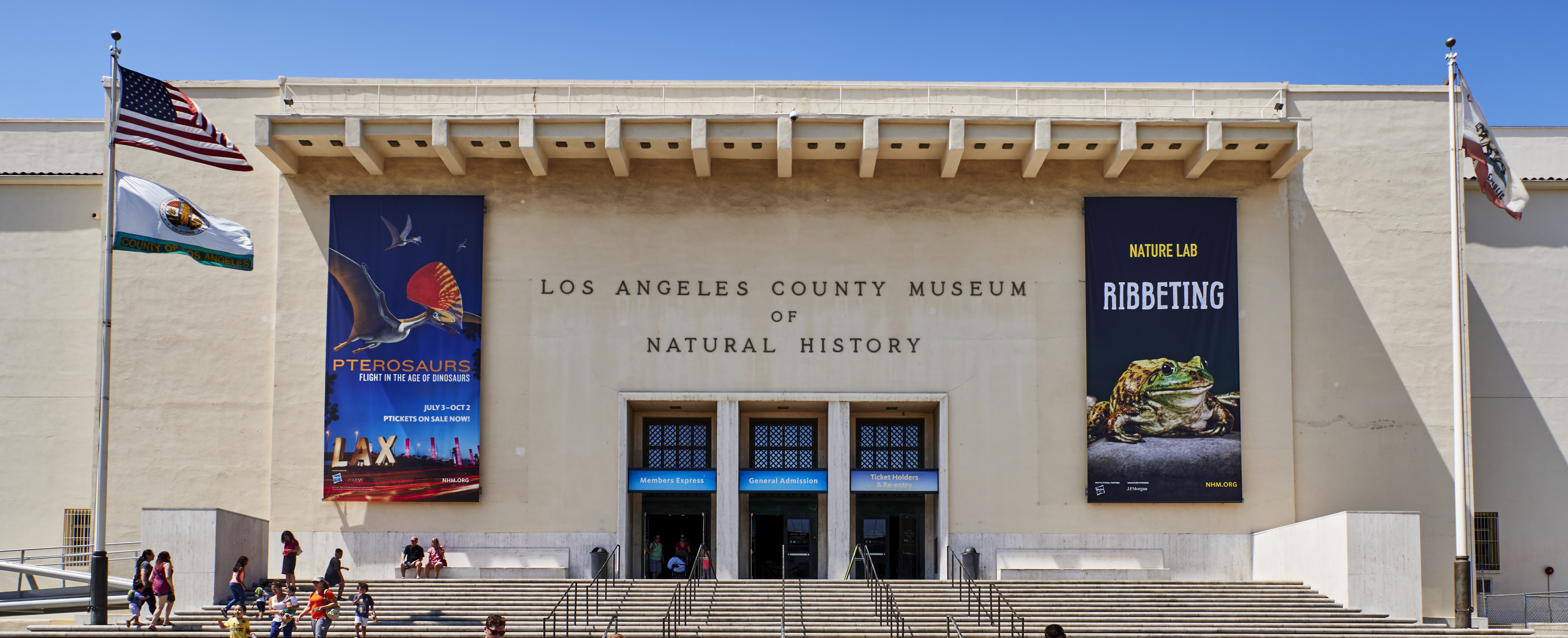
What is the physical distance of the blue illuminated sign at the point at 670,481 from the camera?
25453mm

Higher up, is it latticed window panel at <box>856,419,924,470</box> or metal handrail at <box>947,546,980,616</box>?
latticed window panel at <box>856,419,924,470</box>

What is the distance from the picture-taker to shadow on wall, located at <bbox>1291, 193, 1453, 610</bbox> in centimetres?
2503

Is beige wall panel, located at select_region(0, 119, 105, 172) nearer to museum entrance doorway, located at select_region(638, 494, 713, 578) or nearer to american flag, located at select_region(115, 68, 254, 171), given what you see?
american flag, located at select_region(115, 68, 254, 171)

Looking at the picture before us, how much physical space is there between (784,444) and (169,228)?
491 inches

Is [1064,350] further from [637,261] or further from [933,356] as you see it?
[637,261]

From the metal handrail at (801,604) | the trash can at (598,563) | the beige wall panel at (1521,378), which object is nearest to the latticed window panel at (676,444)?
the trash can at (598,563)

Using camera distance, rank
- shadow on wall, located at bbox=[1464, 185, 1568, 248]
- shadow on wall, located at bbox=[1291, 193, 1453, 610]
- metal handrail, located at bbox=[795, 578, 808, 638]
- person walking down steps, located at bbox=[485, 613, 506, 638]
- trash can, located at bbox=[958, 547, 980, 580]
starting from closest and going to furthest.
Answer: person walking down steps, located at bbox=[485, 613, 506, 638] < metal handrail, located at bbox=[795, 578, 808, 638] < trash can, located at bbox=[958, 547, 980, 580] < shadow on wall, located at bbox=[1291, 193, 1453, 610] < shadow on wall, located at bbox=[1464, 185, 1568, 248]

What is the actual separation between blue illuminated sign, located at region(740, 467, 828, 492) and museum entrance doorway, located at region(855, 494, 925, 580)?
1.05 m

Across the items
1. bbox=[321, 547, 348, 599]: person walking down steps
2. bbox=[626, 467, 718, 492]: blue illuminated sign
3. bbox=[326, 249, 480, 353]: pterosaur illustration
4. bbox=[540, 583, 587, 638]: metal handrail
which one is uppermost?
bbox=[326, 249, 480, 353]: pterosaur illustration

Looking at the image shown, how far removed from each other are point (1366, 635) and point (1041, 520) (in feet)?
20.6

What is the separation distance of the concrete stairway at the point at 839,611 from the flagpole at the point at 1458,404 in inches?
34.1

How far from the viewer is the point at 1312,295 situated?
25.5 metres

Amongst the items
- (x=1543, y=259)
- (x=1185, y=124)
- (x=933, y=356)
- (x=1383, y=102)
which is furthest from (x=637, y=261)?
(x=1543, y=259)

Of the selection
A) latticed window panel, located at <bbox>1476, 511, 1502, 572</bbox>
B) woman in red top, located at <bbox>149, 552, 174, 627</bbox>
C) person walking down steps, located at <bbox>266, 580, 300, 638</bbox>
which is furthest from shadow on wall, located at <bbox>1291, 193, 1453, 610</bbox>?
woman in red top, located at <bbox>149, 552, 174, 627</bbox>
